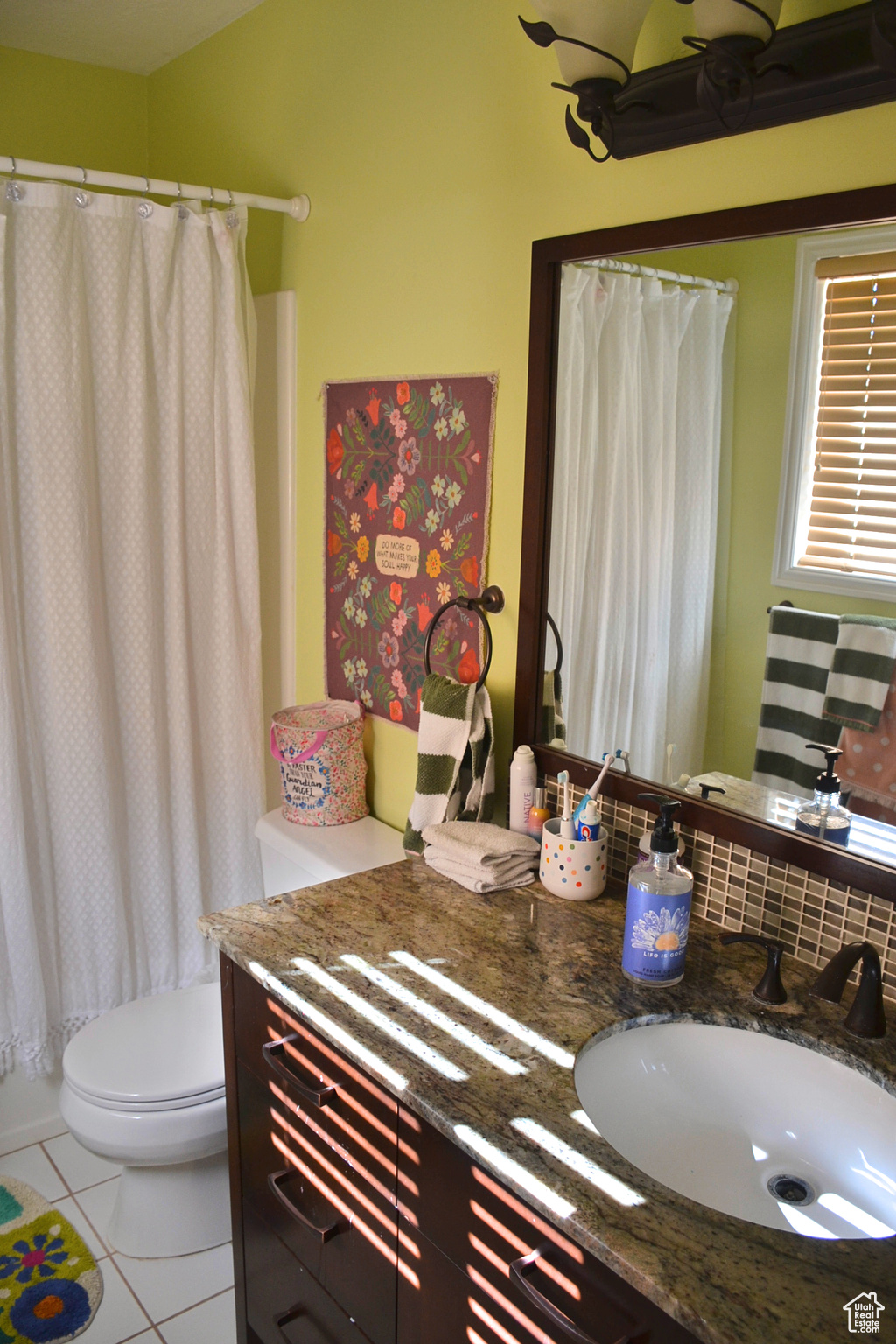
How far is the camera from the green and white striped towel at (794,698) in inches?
50.2

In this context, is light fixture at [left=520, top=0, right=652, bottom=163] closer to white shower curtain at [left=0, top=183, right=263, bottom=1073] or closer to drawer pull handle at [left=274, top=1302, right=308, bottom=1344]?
white shower curtain at [left=0, top=183, right=263, bottom=1073]

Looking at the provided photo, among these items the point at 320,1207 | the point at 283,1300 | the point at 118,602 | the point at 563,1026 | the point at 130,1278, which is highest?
the point at 118,602

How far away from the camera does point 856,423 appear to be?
Result: 121 centimetres

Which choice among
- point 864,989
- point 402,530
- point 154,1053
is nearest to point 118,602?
point 402,530

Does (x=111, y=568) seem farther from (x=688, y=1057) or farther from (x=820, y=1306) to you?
(x=820, y=1306)

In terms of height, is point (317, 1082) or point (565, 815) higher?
point (565, 815)

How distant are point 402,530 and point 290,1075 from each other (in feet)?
3.40

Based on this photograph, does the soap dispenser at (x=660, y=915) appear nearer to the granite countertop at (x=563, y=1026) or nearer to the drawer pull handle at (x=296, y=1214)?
the granite countertop at (x=563, y=1026)

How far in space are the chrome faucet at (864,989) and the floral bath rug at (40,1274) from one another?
5.06 feet

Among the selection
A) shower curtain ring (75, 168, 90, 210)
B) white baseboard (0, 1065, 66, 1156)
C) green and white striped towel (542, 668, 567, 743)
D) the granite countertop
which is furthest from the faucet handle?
shower curtain ring (75, 168, 90, 210)

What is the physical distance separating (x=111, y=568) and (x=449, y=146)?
1.09m

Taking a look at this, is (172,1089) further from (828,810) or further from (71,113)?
(71,113)

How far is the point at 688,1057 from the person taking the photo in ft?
4.06

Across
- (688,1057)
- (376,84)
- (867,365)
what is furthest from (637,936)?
(376,84)
